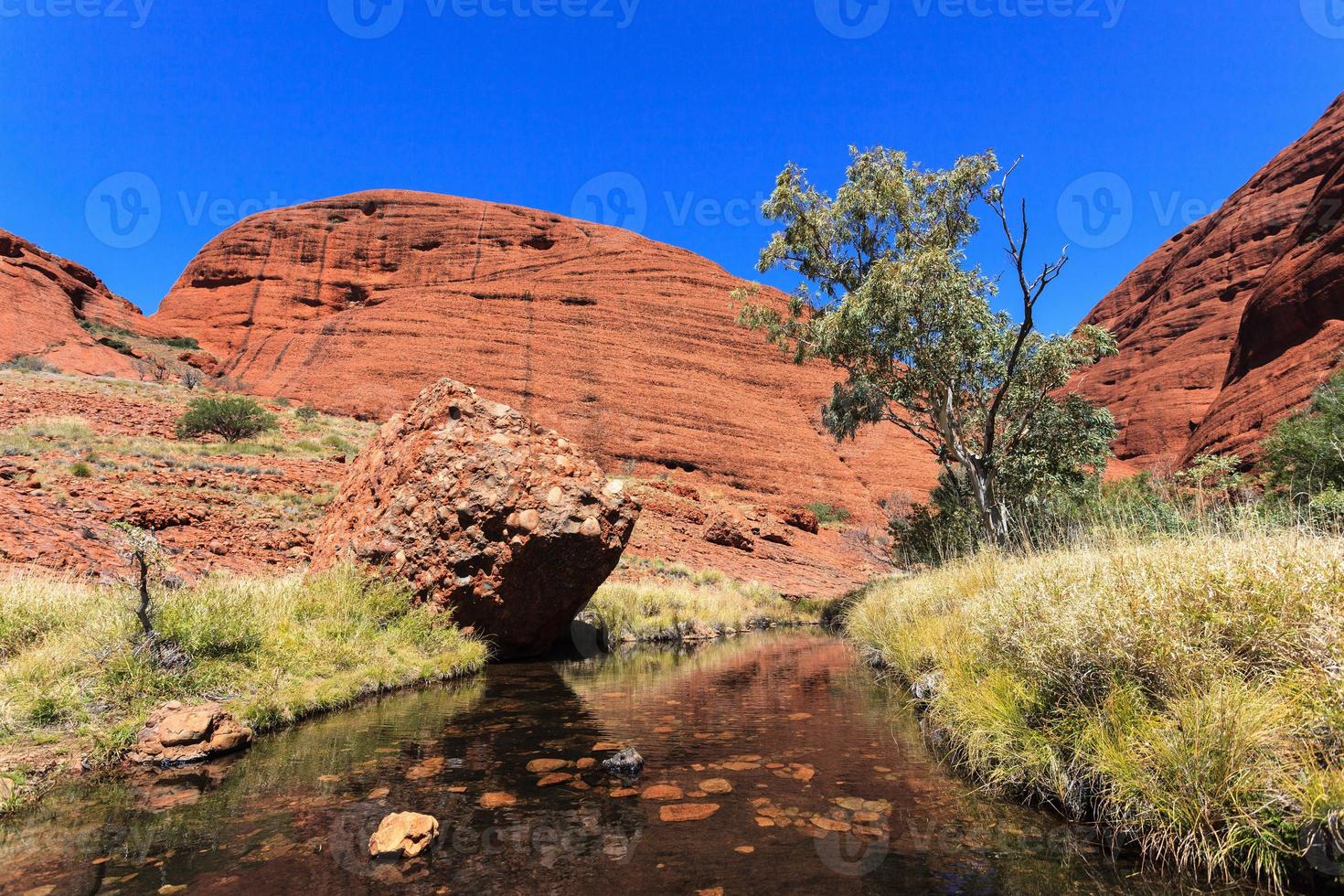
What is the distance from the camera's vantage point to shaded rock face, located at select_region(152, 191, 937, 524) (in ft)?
143

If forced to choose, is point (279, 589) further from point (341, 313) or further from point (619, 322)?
point (341, 313)

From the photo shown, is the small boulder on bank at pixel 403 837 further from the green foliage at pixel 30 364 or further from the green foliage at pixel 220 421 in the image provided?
the green foliage at pixel 30 364

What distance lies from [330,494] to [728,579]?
1239 centimetres

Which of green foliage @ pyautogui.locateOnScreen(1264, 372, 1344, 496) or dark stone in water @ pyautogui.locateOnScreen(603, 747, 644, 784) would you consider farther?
green foliage @ pyautogui.locateOnScreen(1264, 372, 1344, 496)

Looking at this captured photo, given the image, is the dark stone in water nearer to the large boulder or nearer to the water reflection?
the water reflection

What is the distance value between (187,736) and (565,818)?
359 cm

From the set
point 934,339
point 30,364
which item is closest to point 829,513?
point 934,339

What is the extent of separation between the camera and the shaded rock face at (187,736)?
17.3 ft

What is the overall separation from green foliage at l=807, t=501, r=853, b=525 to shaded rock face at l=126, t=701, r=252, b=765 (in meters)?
34.9

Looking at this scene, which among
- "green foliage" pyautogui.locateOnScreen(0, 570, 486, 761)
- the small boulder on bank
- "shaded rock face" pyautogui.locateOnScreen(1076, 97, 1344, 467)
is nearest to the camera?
the small boulder on bank

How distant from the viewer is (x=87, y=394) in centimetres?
2636

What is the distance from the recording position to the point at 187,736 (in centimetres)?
543

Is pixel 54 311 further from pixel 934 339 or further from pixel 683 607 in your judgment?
pixel 934 339

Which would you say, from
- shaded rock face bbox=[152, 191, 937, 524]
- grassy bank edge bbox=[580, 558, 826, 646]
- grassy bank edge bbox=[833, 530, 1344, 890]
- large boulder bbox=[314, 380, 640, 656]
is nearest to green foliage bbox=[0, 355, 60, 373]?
shaded rock face bbox=[152, 191, 937, 524]
